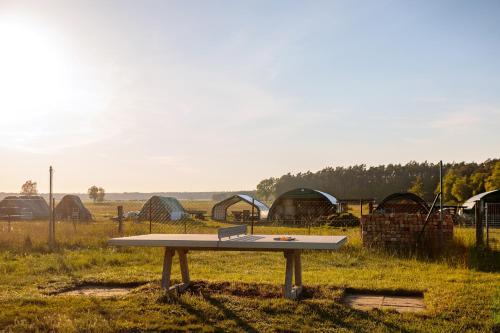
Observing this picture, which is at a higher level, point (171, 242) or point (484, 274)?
point (171, 242)

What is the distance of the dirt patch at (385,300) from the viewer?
7.52m

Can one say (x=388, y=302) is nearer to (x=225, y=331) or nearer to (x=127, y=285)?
(x=225, y=331)

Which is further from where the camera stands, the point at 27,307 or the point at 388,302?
the point at 388,302

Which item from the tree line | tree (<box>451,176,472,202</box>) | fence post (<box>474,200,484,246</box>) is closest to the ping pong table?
fence post (<box>474,200,484,246</box>)

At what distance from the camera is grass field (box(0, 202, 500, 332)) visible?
6.53 meters

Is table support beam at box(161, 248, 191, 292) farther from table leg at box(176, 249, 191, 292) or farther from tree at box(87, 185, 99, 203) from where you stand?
tree at box(87, 185, 99, 203)

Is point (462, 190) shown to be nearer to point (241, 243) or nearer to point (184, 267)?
point (184, 267)

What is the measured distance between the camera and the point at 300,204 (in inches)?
1379

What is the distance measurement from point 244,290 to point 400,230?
20.7 feet

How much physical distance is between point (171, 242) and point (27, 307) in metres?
2.00

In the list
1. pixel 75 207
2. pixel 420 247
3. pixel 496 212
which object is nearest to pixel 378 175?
pixel 496 212

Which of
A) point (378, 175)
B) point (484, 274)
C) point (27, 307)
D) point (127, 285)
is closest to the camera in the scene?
point (27, 307)

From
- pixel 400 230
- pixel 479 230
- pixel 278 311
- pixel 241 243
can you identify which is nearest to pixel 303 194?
pixel 400 230

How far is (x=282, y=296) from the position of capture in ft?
26.5
